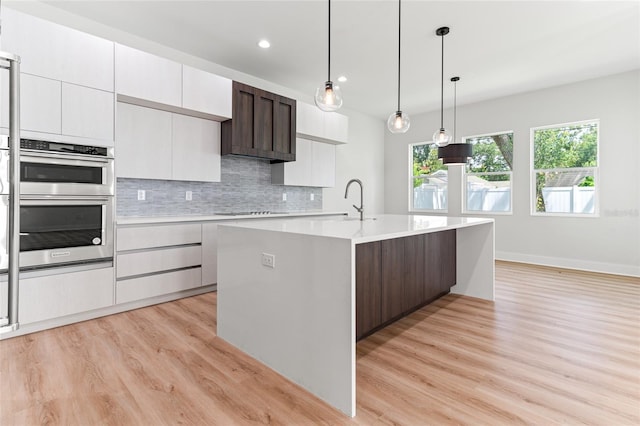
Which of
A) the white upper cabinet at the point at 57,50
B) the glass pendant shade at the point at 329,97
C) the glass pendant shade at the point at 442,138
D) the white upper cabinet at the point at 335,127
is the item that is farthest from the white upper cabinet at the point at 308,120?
the white upper cabinet at the point at 57,50

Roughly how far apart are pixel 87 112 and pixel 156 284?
165 centimetres

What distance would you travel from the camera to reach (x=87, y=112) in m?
2.77

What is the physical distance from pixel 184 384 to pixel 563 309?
3.27 meters

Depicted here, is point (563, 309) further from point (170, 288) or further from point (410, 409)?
point (170, 288)

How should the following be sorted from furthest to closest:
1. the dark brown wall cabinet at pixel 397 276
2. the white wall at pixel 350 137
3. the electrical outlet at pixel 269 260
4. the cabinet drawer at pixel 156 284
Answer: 1. the white wall at pixel 350 137
2. the cabinet drawer at pixel 156 284
3. the dark brown wall cabinet at pixel 397 276
4. the electrical outlet at pixel 269 260

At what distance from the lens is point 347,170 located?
6285mm

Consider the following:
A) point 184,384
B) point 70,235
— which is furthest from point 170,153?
point 184,384

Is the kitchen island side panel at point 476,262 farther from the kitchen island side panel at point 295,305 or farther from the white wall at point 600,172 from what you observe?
the white wall at point 600,172

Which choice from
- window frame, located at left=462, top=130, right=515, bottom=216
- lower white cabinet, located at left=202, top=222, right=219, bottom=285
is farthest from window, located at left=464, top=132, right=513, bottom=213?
lower white cabinet, located at left=202, top=222, right=219, bottom=285

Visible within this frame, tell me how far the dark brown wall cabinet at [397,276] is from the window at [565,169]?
114 inches

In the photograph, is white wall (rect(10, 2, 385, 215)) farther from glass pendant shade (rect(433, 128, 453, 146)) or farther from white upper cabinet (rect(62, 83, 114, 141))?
glass pendant shade (rect(433, 128, 453, 146))

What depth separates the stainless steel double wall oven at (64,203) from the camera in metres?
2.46

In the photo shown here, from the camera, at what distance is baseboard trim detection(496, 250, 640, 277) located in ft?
14.7

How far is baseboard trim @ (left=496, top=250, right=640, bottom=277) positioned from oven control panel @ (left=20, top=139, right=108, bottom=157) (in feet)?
19.5
